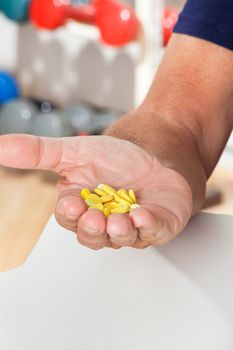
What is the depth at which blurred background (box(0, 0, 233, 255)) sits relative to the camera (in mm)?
1700

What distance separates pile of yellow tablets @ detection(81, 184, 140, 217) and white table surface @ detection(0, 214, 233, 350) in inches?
4.3

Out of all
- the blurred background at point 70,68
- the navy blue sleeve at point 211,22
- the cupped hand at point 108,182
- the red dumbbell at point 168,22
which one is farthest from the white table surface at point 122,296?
the red dumbbell at point 168,22

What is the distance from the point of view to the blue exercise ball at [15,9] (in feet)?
6.69

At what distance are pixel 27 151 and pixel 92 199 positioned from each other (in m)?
0.09

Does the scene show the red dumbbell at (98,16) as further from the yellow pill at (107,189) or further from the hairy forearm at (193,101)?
the yellow pill at (107,189)

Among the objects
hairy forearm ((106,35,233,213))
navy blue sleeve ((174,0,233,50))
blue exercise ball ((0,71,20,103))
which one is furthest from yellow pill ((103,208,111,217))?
blue exercise ball ((0,71,20,103))

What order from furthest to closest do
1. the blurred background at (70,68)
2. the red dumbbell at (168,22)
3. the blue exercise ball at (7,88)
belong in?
the blue exercise ball at (7,88) < the red dumbbell at (168,22) < the blurred background at (70,68)

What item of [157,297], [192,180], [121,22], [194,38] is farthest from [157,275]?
[121,22]

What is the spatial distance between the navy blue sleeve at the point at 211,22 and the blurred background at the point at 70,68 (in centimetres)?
48

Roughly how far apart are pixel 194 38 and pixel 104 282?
0.41m

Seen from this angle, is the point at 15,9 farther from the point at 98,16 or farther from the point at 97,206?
the point at 97,206

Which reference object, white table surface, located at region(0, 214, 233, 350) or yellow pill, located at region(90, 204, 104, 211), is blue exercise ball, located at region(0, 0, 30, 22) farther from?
yellow pill, located at region(90, 204, 104, 211)

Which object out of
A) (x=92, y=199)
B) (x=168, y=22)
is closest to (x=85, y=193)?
(x=92, y=199)

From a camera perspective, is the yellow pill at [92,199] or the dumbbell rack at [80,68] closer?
the yellow pill at [92,199]
